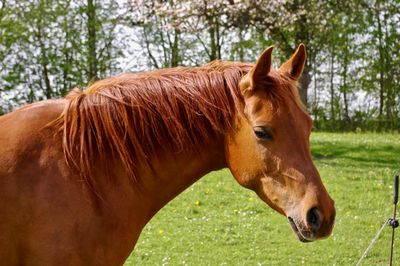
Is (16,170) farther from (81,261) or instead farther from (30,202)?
(81,261)

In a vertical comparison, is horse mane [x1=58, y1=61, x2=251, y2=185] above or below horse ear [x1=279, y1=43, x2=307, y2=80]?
below

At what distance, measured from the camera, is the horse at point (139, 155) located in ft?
8.60

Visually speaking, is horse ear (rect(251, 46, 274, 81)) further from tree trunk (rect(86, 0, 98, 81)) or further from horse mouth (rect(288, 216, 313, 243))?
tree trunk (rect(86, 0, 98, 81))

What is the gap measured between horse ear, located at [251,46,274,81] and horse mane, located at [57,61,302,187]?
0.07 metres

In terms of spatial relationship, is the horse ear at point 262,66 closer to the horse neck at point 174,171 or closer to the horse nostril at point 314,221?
the horse neck at point 174,171

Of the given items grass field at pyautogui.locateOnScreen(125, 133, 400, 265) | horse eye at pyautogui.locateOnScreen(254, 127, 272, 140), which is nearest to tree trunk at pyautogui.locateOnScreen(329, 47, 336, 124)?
grass field at pyautogui.locateOnScreen(125, 133, 400, 265)

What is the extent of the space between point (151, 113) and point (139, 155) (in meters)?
0.22

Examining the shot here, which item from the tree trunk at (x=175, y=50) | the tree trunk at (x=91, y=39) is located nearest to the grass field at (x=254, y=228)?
the tree trunk at (x=91, y=39)

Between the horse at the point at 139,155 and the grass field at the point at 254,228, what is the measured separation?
3.94 metres

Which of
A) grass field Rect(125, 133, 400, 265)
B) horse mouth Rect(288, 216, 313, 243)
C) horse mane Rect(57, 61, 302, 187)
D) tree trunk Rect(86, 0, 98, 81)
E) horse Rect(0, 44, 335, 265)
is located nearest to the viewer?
horse Rect(0, 44, 335, 265)

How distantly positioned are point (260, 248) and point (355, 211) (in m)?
2.51

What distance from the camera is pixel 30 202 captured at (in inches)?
103

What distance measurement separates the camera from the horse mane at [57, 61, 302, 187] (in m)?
2.85

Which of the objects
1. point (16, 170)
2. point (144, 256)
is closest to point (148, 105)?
point (16, 170)
